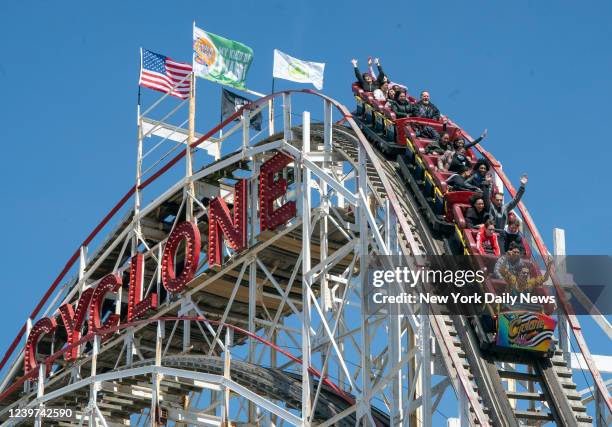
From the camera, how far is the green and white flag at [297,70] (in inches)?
1231

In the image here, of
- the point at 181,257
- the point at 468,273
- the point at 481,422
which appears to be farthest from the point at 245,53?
the point at 481,422

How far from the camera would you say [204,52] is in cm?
3212

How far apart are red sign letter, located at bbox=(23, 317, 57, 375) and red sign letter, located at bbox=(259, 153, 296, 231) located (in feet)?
30.1

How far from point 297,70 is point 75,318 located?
7944 millimetres

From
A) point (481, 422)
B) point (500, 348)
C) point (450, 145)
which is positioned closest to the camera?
point (481, 422)

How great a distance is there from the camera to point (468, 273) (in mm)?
21250

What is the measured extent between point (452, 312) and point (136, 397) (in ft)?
34.6

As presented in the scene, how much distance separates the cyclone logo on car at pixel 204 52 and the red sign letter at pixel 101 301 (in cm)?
540

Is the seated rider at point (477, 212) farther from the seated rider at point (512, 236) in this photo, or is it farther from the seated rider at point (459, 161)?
the seated rider at point (459, 161)

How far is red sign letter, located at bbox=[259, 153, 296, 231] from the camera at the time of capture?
26266 millimetres

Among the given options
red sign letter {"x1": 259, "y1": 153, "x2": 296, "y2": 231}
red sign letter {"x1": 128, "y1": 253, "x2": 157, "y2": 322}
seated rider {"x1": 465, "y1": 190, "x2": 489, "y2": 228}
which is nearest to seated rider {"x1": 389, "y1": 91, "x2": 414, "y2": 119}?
red sign letter {"x1": 259, "y1": 153, "x2": 296, "y2": 231}

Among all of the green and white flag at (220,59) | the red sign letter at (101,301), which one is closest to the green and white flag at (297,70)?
the green and white flag at (220,59)

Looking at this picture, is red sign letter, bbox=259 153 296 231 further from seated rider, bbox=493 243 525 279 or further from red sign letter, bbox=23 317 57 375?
red sign letter, bbox=23 317 57 375

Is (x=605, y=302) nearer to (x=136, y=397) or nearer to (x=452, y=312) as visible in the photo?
(x=452, y=312)
